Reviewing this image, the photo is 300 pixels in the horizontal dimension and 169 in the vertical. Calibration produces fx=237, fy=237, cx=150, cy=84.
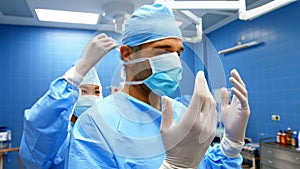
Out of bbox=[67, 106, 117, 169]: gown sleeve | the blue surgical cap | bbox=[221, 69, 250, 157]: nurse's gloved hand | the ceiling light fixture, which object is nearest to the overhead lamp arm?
the blue surgical cap

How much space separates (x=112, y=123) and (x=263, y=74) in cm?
303

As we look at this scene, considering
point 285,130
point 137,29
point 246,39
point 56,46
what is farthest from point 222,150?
point 56,46

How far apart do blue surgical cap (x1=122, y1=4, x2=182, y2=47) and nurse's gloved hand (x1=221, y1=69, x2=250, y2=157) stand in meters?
0.30

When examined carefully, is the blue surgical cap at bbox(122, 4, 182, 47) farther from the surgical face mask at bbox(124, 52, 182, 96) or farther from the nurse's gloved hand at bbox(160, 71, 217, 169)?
the nurse's gloved hand at bbox(160, 71, 217, 169)

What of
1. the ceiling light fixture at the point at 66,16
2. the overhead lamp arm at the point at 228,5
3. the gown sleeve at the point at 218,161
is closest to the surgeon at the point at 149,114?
the gown sleeve at the point at 218,161

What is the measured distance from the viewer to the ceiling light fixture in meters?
3.44

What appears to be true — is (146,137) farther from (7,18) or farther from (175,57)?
(7,18)

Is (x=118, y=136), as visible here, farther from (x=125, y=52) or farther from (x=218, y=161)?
(x=218, y=161)

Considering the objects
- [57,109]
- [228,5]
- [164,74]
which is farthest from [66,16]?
[164,74]

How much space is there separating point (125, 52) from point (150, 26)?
13 cm

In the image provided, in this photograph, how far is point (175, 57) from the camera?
791 mm

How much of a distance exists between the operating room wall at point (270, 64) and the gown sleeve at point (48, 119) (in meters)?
1.93

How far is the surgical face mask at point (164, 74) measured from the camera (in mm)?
780

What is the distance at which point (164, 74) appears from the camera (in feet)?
2.65
